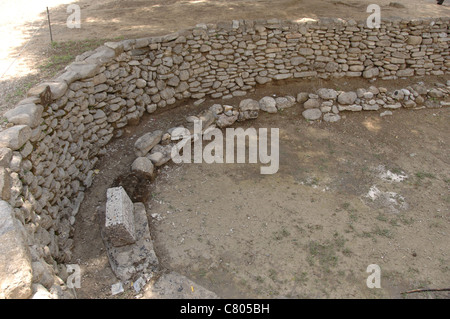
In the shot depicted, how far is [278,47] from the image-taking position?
915 centimetres

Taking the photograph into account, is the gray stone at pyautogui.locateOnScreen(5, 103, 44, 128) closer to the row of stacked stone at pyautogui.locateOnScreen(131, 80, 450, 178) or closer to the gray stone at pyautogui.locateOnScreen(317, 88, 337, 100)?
the row of stacked stone at pyautogui.locateOnScreen(131, 80, 450, 178)

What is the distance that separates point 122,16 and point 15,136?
668 centimetres

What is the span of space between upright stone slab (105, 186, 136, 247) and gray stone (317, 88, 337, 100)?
6102mm

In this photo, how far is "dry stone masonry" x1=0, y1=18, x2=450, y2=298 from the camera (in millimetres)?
4816

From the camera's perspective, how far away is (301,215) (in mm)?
6258

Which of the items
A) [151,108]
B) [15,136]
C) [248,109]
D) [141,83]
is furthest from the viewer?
[248,109]

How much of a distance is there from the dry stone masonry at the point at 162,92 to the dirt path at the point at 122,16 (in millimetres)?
949

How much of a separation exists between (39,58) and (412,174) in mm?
8805

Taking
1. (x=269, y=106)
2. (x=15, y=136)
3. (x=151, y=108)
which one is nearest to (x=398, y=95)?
(x=269, y=106)

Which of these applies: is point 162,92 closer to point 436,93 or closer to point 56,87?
point 56,87

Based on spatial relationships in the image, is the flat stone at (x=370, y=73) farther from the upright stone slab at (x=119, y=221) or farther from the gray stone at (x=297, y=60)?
the upright stone slab at (x=119, y=221)

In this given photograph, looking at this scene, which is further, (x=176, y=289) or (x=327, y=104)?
(x=327, y=104)

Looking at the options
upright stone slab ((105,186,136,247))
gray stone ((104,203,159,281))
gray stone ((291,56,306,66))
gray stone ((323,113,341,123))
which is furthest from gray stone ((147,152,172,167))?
gray stone ((291,56,306,66))

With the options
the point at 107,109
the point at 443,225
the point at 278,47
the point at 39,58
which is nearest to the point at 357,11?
the point at 278,47
